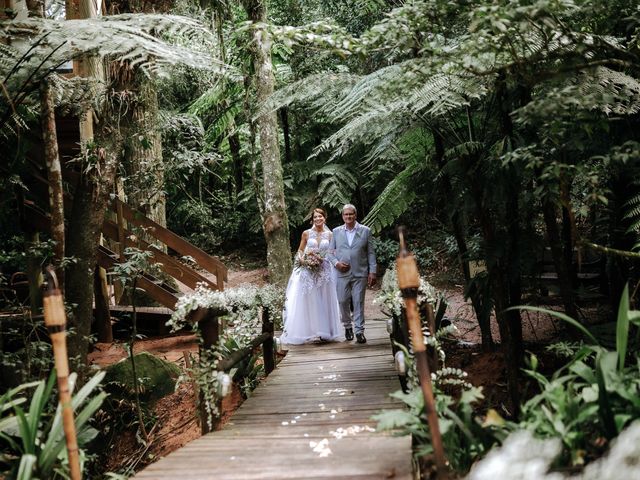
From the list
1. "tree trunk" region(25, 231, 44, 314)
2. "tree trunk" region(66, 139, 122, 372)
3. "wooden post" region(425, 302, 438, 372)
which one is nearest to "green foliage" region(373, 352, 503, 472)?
"wooden post" region(425, 302, 438, 372)

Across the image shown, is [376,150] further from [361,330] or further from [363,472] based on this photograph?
[363,472]

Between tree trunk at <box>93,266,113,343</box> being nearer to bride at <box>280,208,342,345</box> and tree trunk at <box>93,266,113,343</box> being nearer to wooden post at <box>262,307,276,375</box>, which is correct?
bride at <box>280,208,342,345</box>

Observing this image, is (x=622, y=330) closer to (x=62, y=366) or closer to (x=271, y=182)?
(x=62, y=366)

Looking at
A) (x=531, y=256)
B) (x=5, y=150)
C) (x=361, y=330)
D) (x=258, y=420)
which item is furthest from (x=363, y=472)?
(x=5, y=150)

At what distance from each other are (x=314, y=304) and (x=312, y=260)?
0.64 m

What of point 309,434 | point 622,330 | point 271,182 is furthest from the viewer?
point 271,182

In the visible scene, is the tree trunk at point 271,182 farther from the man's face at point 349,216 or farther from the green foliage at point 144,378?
the green foliage at point 144,378

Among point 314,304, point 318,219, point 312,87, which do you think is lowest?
point 314,304

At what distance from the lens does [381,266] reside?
1495cm

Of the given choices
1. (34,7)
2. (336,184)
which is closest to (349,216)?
(34,7)

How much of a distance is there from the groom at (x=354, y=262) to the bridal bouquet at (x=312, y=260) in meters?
0.28

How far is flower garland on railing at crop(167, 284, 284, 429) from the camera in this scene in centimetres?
411

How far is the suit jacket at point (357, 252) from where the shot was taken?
6750 mm

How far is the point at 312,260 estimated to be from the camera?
7059 mm
